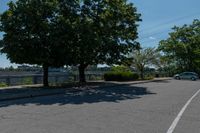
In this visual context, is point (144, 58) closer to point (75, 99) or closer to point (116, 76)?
point (116, 76)

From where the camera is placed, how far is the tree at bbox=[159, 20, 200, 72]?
78.9 m

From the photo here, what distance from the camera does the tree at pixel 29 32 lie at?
27.2 m

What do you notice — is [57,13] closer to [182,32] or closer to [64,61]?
[64,61]

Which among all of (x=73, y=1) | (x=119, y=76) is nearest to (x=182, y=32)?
(x=119, y=76)

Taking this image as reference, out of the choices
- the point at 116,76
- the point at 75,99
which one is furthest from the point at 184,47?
the point at 75,99

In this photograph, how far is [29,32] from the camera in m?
27.5

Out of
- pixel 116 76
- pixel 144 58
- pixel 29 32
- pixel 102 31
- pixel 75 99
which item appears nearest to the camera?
pixel 75 99

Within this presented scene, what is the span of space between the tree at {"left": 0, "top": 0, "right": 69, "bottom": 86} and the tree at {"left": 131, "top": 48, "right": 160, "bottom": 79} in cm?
4078

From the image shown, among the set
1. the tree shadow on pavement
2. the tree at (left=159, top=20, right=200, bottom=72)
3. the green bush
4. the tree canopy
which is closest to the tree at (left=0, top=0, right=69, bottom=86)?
the tree canopy

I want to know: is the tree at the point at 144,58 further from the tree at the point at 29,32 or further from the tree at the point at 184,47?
the tree at the point at 29,32

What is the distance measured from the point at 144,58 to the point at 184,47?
11465 millimetres

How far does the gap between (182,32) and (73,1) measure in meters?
54.6

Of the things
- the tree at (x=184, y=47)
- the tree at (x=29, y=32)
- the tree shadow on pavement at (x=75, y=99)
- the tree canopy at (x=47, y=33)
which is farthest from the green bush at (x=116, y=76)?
the tree at (x=184, y=47)

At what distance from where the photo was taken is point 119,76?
145ft
